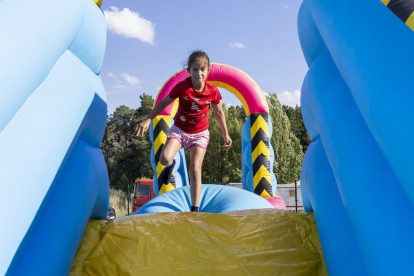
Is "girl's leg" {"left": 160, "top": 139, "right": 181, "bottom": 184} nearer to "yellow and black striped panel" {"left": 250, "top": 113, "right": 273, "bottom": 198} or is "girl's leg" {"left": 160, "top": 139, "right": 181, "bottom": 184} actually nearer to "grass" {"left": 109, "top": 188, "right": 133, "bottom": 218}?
"yellow and black striped panel" {"left": 250, "top": 113, "right": 273, "bottom": 198}

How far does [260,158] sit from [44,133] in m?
3.68

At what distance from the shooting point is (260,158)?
4582 millimetres

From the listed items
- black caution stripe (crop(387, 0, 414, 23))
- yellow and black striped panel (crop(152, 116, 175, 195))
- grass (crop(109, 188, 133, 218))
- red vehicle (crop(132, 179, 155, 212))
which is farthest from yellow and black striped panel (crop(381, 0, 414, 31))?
grass (crop(109, 188, 133, 218))

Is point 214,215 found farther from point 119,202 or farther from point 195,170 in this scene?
point 119,202

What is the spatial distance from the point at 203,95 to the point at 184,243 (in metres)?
1.39

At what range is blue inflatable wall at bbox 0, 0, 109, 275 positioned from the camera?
929 millimetres

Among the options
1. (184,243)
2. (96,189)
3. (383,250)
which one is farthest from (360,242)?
(96,189)

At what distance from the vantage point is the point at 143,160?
24.2m

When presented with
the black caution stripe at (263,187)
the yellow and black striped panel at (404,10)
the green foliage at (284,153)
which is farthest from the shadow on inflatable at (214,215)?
the green foliage at (284,153)

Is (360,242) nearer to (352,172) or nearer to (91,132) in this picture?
(352,172)

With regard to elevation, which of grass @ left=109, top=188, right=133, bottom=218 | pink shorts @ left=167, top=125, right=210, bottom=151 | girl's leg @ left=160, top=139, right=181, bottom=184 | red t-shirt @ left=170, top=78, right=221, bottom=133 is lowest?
grass @ left=109, top=188, right=133, bottom=218

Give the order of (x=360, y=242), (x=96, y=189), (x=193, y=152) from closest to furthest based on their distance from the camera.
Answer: (x=360, y=242)
(x=96, y=189)
(x=193, y=152)

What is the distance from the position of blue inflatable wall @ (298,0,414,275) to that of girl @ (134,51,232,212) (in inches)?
44.2

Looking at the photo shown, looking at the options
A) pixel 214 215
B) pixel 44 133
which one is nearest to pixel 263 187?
pixel 214 215
